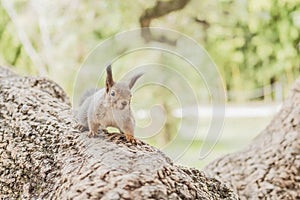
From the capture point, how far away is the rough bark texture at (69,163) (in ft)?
2.68

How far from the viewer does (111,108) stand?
2.91 feet

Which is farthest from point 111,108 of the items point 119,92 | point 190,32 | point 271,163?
Answer: point 190,32

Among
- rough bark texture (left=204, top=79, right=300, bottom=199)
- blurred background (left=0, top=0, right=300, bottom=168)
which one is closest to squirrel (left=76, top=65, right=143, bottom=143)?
rough bark texture (left=204, top=79, right=300, bottom=199)

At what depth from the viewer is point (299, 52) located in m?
2.91

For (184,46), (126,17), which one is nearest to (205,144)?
(184,46)

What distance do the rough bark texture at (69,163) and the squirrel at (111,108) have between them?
0.02 m

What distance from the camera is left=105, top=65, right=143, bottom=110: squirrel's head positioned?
2.83 ft

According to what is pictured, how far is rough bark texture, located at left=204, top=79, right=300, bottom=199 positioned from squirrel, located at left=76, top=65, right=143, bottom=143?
403 millimetres

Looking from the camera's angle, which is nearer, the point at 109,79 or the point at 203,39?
the point at 109,79

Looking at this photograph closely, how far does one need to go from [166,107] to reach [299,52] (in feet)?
2.33

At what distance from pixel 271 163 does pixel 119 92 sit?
1.99 ft

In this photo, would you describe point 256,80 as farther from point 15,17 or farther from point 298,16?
point 15,17

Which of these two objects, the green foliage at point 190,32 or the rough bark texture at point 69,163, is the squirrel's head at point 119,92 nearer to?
the rough bark texture at point 69,163

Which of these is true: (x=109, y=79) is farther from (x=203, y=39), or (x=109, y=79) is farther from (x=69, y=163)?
(x=203, y=39)
